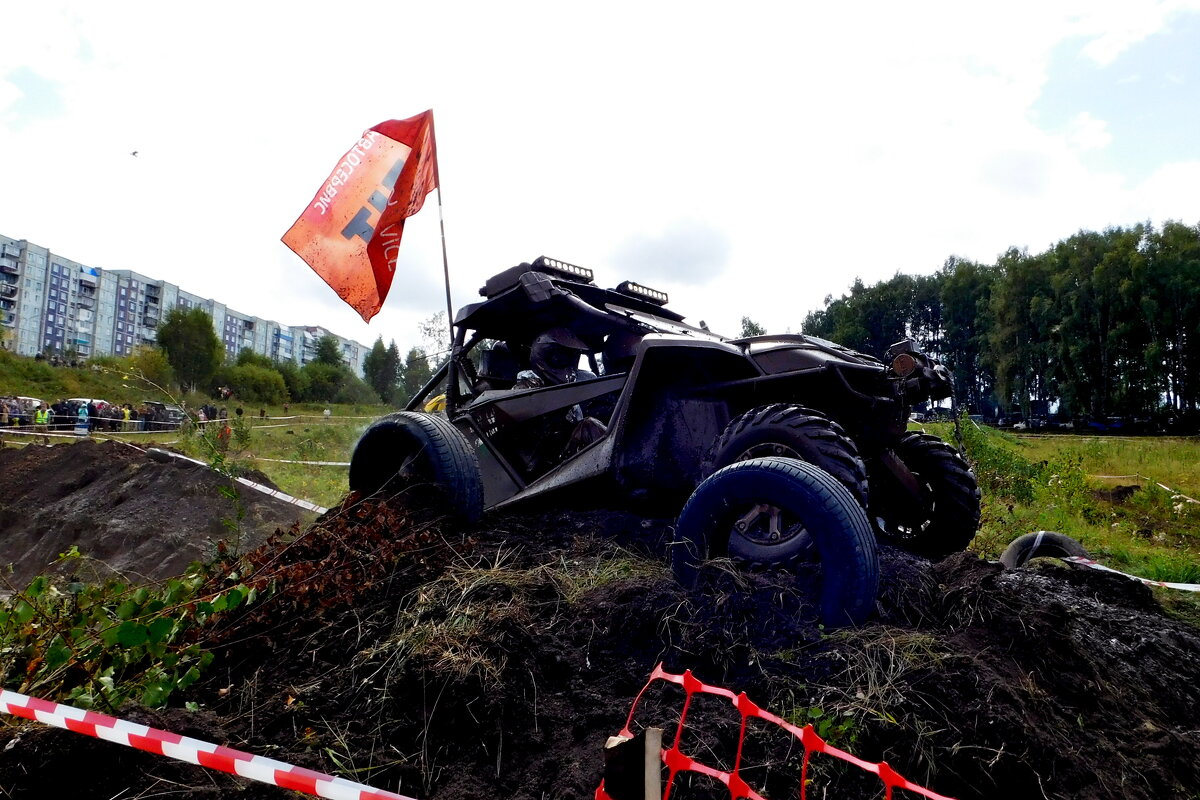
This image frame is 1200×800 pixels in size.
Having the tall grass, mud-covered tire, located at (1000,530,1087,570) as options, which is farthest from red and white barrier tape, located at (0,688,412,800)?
the tall grass

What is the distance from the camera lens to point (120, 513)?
Answer: 30.9ft

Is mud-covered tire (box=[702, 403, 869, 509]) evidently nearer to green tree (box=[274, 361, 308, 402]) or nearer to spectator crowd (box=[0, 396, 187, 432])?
spectator crowd (box=[0, 396, 187, 432])

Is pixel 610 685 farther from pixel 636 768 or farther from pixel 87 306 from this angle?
pixel 87 306

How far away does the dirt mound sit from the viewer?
8.19 meters

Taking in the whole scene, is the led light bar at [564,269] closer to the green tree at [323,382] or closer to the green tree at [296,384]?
the green tree at [323,382]

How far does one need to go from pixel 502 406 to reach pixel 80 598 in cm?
229

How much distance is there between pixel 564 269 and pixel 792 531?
2.54m

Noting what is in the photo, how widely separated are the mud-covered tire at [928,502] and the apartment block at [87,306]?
67.5 m

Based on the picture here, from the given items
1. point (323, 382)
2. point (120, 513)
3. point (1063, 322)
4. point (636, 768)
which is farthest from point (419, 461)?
point (323, 382)

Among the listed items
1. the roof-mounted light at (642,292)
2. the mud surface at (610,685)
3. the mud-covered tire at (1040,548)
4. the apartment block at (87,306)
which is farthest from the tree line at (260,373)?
the mud surface at (610,685)

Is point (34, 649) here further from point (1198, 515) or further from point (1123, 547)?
point (1198, 515)

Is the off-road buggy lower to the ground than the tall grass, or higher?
higher

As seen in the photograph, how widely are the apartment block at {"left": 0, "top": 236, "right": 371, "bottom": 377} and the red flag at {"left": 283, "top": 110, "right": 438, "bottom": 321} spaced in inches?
2531

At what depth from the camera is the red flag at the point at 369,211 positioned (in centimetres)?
632
